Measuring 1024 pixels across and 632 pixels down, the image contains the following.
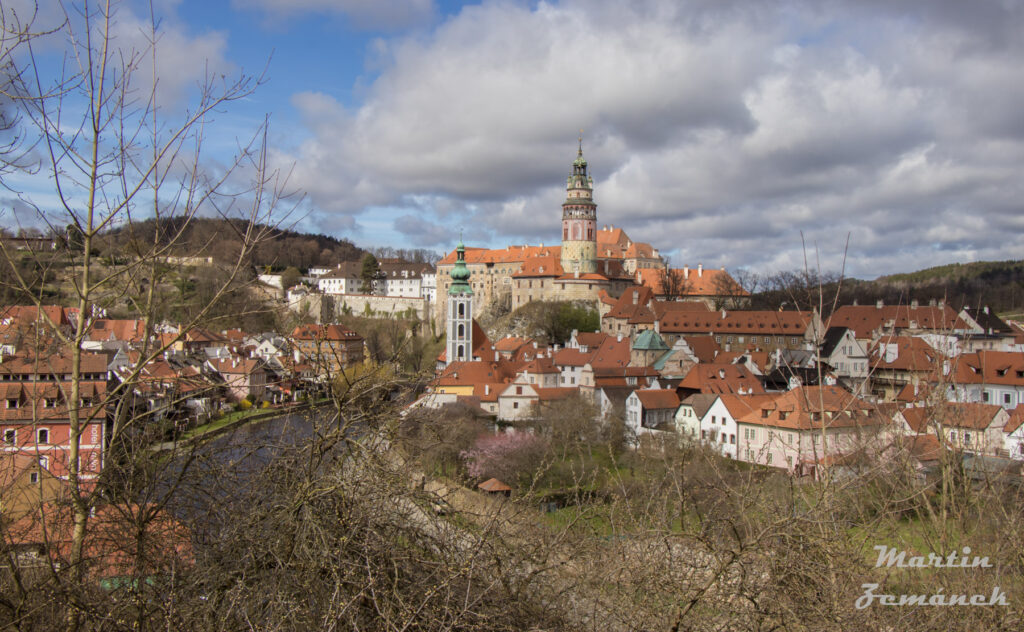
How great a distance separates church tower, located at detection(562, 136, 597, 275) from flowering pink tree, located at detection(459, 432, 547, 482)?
31.3 meters

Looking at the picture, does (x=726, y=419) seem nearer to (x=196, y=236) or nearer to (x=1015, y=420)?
(x=1015, y=420)

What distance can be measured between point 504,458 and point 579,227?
1368 inches

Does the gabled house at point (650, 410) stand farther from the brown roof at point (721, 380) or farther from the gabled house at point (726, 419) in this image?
the gabled house at point (726, 419)

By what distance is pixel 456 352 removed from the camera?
127 ft

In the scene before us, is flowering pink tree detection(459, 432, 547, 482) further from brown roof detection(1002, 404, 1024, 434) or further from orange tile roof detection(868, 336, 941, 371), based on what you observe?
brown roof detection(1002, 404, 1024, 434)

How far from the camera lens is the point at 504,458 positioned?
19.4 meters

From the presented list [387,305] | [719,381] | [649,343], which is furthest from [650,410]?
[387,305]

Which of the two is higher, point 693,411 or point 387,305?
point 387,305

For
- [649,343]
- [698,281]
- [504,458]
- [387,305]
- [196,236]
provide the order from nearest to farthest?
1. [196,236]
2. [504,458]
3. [649,343]
4. [698,281]
5. [387,305]

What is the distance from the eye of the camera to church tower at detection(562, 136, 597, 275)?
51.8 meters

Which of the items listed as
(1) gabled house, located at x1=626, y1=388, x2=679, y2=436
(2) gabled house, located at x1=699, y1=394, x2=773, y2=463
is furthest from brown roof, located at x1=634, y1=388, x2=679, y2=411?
(2) gabled house, located at x1=699, y1=394, x2=773, y2=463

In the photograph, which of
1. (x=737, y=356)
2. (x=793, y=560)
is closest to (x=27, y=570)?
(x=793, y=560)

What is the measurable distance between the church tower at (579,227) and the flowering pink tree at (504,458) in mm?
31327

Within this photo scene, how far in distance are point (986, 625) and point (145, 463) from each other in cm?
426
